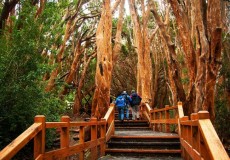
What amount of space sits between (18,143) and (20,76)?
373 cm

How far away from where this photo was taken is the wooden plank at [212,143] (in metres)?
2.80

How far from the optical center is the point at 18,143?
3.69 m

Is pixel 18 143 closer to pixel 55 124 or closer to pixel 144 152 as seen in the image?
pixel 55 124

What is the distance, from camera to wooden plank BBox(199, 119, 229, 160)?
280 cm

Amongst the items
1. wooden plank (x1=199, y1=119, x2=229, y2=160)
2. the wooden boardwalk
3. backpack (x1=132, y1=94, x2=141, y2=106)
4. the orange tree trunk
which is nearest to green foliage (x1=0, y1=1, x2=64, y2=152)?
the wooden boardwalk

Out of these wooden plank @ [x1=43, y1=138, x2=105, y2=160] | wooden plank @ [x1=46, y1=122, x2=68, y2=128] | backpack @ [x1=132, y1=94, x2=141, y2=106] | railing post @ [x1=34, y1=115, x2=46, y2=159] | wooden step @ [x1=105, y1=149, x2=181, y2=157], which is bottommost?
wooden step @ [x1=105, y1=149, x2=181, y2=157]

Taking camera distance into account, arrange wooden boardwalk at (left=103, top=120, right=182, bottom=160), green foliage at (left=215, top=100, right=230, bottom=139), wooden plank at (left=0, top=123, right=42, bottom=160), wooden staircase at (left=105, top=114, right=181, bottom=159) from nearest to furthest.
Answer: wooden plank at (left=0, top=123, right=42, bottom=160)
wooden boardwalk at (left=103, top=120, right=182, bottom=160)
wooden staircase at (left=105, top=114, right=181, bottom=159)
green foliage at (left=215, top=100, right=230, bottom=139)

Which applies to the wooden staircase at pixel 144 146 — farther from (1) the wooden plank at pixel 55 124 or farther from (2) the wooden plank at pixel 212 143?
(2) the wooden plank at pixel 212 143

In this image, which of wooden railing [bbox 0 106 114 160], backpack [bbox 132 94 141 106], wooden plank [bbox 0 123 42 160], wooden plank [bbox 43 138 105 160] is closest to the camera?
wooden plank [bbox 0 123 42 160]

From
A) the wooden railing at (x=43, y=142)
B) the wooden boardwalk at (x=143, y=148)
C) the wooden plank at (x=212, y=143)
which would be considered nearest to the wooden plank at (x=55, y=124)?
the wooden railing at (x=43, y=142)

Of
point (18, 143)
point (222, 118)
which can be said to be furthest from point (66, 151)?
point (222, 118)

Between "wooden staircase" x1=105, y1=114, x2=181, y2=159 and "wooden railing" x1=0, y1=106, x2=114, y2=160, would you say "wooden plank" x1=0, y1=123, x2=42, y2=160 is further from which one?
"wooden staircase" x1=105, y1=114, x2=181, y2=159

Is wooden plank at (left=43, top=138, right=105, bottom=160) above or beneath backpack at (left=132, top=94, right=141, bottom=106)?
beneath

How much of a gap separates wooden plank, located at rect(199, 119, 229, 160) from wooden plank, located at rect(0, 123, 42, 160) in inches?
80.3
